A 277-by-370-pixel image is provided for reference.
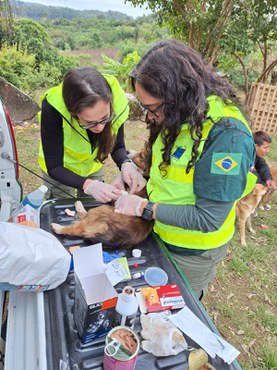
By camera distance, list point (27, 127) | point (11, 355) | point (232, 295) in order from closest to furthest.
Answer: point (11, 355) → point (232, 295) → point (27, 127)

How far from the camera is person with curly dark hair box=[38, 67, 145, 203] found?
66.5 inches

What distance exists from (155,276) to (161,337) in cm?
34

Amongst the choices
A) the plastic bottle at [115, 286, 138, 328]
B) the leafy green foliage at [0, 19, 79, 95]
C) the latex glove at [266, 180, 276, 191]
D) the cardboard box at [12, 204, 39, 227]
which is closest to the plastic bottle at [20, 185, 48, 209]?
the cardboard box at [12, 204, 39, 227]

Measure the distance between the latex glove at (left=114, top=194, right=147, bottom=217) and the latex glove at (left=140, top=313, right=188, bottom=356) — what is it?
550 mm

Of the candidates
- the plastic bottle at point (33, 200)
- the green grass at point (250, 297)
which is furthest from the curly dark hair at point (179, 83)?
the green grass at point (250, 297)

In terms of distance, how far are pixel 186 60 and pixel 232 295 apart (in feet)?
8.72

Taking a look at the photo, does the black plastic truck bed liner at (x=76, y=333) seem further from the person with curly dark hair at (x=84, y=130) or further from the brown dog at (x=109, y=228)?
the person with curly dark hair at (x=84, y=130)

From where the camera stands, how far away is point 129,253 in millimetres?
1543

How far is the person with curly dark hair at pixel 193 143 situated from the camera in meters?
1.15

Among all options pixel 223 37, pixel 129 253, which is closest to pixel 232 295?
pixel 129 253

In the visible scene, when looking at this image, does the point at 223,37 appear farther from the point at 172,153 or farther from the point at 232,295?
the point at 172,153

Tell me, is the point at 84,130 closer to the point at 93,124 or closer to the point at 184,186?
the point at 93,124

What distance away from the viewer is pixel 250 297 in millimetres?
3049

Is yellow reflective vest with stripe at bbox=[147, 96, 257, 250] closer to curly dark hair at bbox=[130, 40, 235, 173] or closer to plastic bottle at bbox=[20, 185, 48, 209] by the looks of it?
curly dark hair at bbox=[130, 40, 235, 173]
